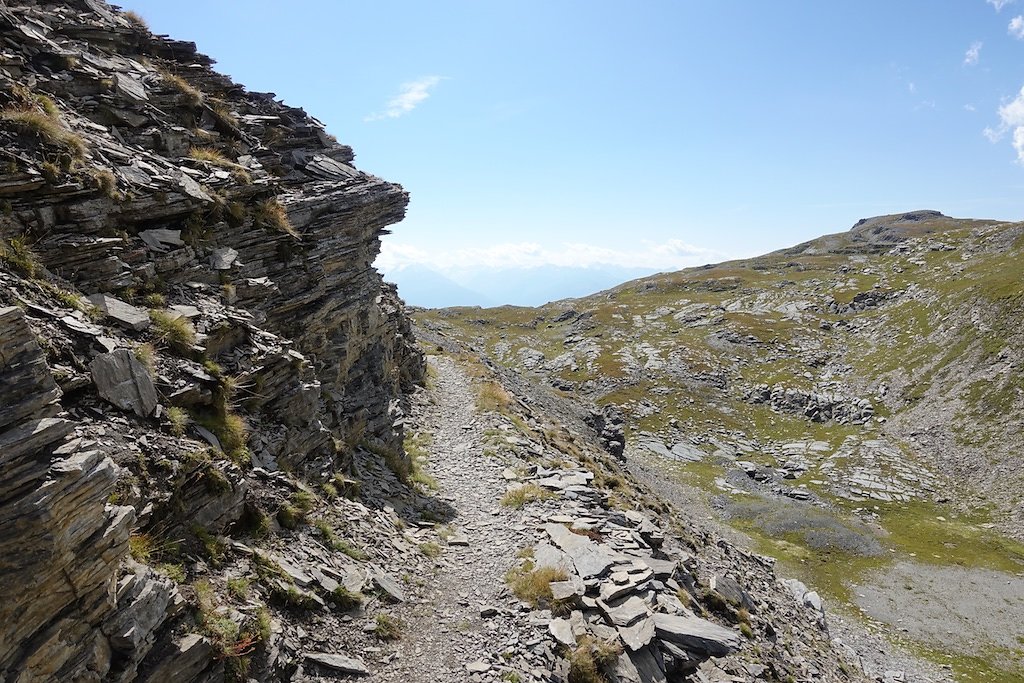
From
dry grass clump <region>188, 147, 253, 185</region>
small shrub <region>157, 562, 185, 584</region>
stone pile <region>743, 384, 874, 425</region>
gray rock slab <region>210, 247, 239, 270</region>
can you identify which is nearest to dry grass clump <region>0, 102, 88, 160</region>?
gray rock slab <region>210, 247, 239, 270</region>

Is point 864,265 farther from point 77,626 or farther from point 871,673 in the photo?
point 77,626

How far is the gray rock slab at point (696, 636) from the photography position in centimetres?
1608

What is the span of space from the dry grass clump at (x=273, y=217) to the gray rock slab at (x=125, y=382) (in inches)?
461

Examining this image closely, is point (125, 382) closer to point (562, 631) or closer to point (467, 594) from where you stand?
point (467, 594)

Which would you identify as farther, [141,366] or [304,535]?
[304,535]

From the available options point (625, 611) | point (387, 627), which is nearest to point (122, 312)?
point (387, 627)

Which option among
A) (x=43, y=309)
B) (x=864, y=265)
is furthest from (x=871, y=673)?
(x=864, y=265)

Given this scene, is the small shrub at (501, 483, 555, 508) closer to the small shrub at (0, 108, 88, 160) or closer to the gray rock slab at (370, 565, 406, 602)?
the gray rock slab at (370, 565, 406, 602)

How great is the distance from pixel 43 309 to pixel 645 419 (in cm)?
7711

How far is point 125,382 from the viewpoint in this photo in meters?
12.7

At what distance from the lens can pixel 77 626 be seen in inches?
356

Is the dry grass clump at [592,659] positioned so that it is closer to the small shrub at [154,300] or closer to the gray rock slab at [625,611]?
the gray rock slab at [625,611]

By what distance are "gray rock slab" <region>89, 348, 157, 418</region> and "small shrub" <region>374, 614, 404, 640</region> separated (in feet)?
27.5

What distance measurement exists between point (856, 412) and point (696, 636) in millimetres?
74768
